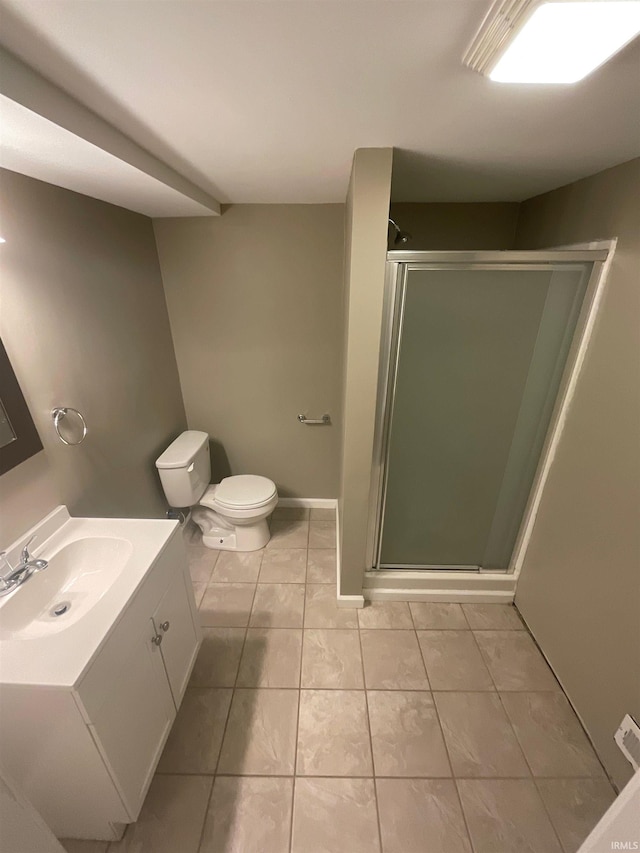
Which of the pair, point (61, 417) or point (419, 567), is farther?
point (419, 567)

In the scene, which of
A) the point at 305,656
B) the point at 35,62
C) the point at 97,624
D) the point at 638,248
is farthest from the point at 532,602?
the point at 35,62

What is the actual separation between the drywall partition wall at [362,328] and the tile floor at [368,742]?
1.57 feet

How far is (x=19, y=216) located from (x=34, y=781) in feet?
5.69

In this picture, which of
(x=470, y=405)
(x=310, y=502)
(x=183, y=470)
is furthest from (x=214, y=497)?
(x=470, y=405)

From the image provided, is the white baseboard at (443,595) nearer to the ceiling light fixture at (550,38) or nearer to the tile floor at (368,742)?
the tile floor at (368,742)

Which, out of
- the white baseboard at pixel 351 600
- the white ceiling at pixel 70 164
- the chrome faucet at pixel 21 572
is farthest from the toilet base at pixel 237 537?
the white ceiling at pixel 70 164

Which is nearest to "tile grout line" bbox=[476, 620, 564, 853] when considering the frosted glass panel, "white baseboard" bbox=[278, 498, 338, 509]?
the frosted glass panel

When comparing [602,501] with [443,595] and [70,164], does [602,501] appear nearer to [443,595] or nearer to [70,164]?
[443,595]

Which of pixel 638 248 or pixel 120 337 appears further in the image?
pixel 120 337

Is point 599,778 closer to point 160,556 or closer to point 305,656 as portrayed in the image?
point 305,656

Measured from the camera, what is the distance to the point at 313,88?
789mm

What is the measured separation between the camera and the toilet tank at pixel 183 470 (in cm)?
204

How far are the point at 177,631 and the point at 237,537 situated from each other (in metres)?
0.93

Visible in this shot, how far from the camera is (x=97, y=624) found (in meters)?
0.97
